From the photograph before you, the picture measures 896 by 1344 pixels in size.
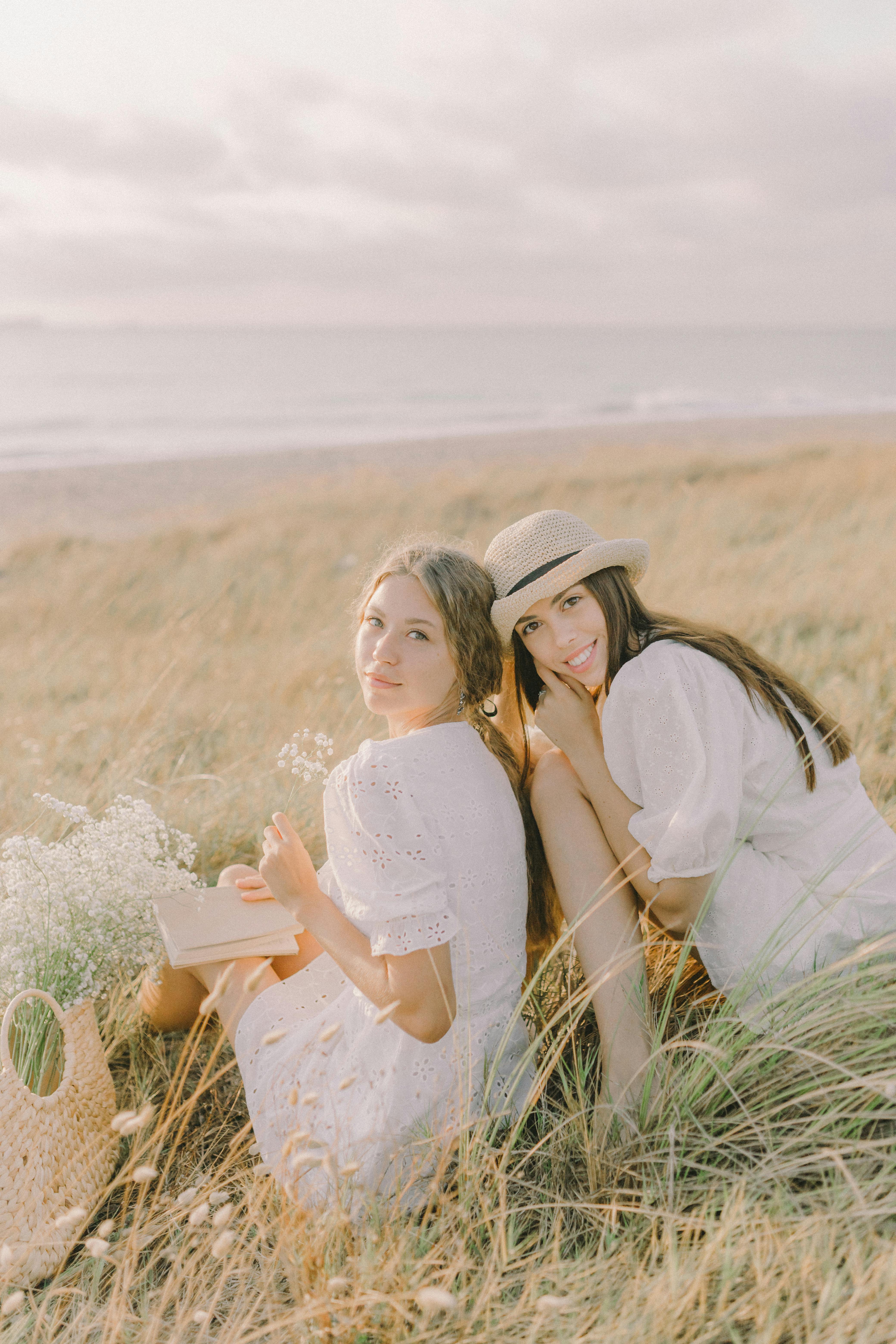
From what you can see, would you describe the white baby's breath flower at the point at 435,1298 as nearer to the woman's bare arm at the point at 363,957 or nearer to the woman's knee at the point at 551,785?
the woman's bare arm at the point at 363,957

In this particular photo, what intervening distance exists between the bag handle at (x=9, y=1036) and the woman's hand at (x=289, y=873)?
0.57 metres

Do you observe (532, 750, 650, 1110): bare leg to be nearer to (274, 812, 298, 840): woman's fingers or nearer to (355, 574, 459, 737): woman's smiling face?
(355, 574, 459, 737): woman's smiling face

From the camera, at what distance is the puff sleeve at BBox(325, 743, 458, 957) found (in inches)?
83.3

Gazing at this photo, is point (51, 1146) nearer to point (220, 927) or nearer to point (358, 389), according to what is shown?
point (220, 927)

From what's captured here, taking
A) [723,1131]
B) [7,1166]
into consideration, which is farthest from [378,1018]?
[7,1166]

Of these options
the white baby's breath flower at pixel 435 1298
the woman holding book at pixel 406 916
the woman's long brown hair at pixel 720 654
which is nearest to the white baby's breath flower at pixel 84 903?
the woman holding book at pixel 406 916

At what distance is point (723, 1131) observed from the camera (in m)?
1.99

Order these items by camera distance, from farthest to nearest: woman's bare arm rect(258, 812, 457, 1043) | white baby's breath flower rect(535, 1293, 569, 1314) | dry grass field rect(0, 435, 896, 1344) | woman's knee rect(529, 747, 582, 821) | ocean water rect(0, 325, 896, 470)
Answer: ocean water rect(0, 325, 896, 470), woman's knee rect(529, 747, 582, 821), woman's bare arm rect(258, 812, 457, 1043), dry grass field rect(0, 435, 896, 1344), white baby's breath flower rect(535, 1293, 569, 1314)

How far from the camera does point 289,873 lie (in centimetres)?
236

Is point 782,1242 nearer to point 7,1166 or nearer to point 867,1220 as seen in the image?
point 867,1220

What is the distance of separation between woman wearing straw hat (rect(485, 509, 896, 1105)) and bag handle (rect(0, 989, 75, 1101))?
126 cm

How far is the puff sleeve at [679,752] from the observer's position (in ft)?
7.43

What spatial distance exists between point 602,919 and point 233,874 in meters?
1.17

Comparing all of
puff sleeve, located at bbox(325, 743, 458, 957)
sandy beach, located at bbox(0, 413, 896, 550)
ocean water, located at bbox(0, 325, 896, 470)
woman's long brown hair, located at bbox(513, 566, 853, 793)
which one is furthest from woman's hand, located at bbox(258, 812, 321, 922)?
ocean water, located at bbox(0, 325, 896, 470)
